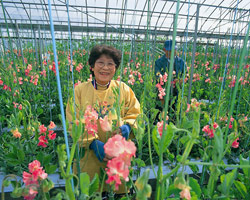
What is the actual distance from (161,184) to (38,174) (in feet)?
1.07

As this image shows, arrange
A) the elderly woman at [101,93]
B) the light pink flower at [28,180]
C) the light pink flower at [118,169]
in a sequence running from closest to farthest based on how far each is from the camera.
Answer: the light pink flower at [118,169]
the light pink flower at [28,180]
the elderly woman at [101,93]

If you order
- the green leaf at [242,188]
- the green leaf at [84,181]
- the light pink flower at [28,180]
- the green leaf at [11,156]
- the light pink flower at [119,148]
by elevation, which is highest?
the light pink flower at [119,148]

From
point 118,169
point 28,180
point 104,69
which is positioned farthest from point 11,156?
point 118,169

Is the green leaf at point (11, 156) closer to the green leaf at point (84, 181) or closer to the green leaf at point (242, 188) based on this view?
the green leaf at point (84, 181)

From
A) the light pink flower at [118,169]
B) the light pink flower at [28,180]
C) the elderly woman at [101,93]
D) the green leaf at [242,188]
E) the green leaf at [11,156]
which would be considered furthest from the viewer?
the elderly woman at [101,93]

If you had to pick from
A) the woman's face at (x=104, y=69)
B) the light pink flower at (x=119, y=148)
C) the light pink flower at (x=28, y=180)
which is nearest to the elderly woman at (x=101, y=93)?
the woman's face at (x=104, y=69)

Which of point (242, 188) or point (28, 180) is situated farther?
point (242, 188)

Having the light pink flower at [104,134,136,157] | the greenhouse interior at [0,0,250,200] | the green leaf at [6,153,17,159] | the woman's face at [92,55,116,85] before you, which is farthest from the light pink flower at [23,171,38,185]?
the woman's face at [92,55,116,85]

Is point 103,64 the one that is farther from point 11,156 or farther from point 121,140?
point 121,140

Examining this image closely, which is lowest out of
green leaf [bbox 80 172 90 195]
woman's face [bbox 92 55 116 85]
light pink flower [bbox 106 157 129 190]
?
green leaf [bbox 80 172 90 195]

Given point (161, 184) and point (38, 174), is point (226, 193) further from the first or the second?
point (38, 174)

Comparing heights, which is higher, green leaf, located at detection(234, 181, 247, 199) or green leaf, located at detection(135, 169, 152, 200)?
green leaf, located at detection(135, 169, 152, 200)

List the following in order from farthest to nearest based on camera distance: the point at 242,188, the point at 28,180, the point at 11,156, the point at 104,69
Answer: the point at 104,69 → the point at 11,156 → the point at 242,188 → the point at 28,180

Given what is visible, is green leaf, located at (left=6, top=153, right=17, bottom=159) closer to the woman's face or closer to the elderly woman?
the elderly woman
